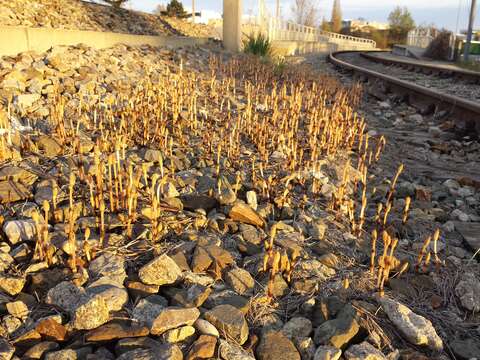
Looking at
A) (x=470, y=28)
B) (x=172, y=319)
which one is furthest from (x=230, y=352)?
(x=470, y=28)

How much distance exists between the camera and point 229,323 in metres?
1.81

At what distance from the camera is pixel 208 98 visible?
19.9 feet

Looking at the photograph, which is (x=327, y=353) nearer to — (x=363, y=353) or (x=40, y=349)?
(x=363, y=353)

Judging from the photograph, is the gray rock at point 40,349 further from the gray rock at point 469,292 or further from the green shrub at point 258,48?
the green shrub at point 258,48

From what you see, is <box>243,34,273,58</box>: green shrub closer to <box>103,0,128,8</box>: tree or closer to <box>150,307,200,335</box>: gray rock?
<box>103,0,128,8</box>: tree

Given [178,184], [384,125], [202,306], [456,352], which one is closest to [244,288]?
[202,306]

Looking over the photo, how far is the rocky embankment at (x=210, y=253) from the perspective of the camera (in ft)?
5.81

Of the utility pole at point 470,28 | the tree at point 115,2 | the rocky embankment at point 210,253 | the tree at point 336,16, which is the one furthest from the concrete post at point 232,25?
the tree at point 336,16

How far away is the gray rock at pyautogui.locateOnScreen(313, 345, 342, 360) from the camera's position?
5.70ft

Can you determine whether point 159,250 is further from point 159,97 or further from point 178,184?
point 159,97

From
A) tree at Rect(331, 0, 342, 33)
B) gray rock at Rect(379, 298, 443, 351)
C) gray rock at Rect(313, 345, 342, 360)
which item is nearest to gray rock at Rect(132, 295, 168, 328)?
gray rock at Rect(313, 345, 342, 360)

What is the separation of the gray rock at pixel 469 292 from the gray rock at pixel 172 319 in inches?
58.7

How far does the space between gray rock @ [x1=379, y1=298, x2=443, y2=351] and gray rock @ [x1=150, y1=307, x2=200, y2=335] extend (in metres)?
0.94

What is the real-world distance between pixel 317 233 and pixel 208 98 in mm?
3714
